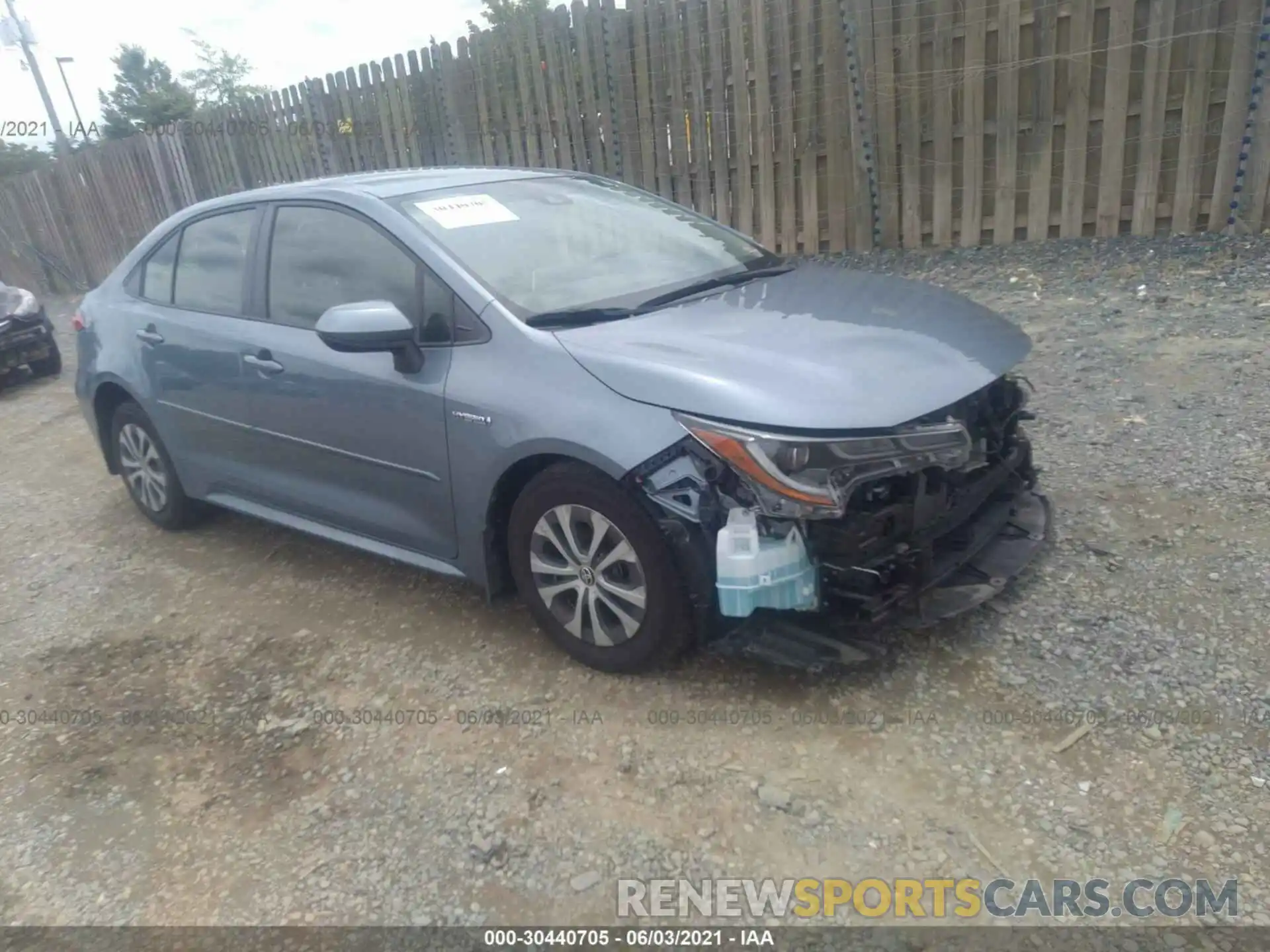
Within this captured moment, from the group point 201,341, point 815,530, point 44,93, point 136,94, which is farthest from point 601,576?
point 136,94

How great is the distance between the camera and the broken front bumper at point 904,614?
2.86m

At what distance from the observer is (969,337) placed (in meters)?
3.28

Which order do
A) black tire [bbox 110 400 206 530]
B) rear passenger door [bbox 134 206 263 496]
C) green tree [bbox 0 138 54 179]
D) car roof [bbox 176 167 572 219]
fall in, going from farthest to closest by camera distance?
green tree [bbox 0 138 54 179] → black tire [bbox 110 400 206 530] → rear passenger door [bbox 134 206 263 496] → car roof [bbox 176 167 572 219]

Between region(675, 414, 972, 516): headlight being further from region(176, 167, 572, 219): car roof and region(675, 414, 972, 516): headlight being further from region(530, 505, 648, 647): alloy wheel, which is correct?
region(176, 167, 572, 219): car roof

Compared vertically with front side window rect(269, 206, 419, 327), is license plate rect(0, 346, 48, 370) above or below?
below

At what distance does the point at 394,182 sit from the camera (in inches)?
154

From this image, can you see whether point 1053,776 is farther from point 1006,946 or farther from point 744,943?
point 744,943

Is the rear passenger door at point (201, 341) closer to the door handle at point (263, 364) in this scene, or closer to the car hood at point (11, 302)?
the door handle at point (263, 364)

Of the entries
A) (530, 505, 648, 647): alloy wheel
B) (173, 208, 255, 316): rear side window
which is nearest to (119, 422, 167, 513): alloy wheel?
(173, 208, 255, 316): rear side window

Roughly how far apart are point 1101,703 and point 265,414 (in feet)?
10.7

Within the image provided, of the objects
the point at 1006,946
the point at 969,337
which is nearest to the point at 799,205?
the point at 969,337

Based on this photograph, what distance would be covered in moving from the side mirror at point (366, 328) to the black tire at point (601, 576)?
69 centimetres

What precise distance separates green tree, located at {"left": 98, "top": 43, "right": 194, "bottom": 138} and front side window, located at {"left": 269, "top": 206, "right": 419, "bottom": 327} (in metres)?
35.9

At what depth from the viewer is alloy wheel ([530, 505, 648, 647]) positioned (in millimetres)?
3021
